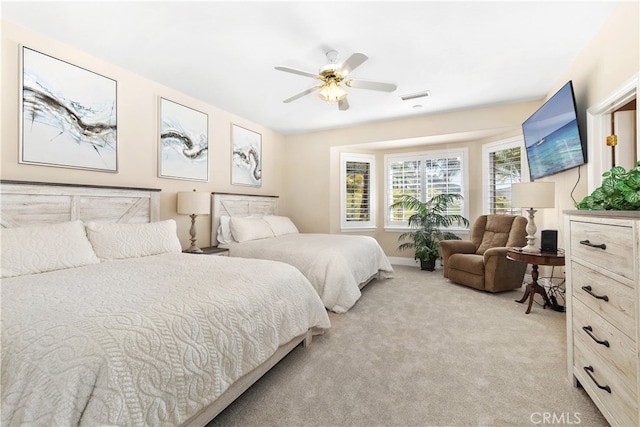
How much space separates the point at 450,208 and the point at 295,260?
3.40m

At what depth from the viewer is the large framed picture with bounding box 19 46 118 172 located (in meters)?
2.36

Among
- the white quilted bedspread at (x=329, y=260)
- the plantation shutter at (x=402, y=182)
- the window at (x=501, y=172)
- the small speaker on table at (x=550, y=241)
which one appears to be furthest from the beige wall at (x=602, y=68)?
the plantation shutter at (x=402, y=182)

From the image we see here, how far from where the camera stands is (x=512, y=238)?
12.4 ft

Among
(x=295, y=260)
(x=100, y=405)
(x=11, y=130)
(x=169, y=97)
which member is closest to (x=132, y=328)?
(x=100, y=405)

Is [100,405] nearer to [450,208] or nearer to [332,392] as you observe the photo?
[332,392]

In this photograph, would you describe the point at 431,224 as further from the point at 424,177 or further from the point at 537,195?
the point at 537,195

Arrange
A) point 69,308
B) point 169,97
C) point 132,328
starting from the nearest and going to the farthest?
point 132,328 < point 69,308 < point 169,97

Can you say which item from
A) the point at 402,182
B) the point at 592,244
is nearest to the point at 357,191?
the point at 402,182

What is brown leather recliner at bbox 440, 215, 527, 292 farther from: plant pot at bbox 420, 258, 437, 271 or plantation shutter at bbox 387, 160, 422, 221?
plantation shutter at bbox 387, 160, 422, 221

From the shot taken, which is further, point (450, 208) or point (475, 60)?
point (450, 208)

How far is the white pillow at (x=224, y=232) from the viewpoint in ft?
13.2

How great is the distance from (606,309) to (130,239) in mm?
3282

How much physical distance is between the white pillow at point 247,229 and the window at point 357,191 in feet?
6.01

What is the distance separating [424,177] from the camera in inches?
212
